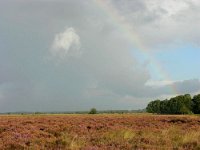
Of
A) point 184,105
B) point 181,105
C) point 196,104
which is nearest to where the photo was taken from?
point 196,104

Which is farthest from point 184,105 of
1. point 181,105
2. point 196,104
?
point 196,104

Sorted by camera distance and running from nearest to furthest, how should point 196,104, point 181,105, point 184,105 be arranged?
point 196,104 < point 184,105 < point 181,105

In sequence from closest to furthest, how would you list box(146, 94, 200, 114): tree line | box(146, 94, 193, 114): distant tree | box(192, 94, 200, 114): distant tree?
1. box(192, 94, 200, 114): distant tree
2. box(146, 94, 200, 114): tree line
3. box(146, 94, 193, 114): distant tree

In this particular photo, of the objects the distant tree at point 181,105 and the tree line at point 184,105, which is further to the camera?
the distant tree at point 181,105

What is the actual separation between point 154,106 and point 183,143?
6572 inches

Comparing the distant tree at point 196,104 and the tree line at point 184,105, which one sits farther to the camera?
the tree line at point 184,105

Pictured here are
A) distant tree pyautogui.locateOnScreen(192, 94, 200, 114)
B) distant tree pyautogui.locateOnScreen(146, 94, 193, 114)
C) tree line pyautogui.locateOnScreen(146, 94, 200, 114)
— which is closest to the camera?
distant tree pyautogui.locateOnScreen(192, 94, 200, 114)

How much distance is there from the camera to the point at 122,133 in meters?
19.5

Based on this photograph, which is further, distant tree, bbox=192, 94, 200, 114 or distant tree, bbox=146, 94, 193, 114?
distant tree, bbox=146, 94, 193, 114

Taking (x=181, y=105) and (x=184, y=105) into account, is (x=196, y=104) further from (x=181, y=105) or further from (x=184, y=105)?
(x=181, y=105)

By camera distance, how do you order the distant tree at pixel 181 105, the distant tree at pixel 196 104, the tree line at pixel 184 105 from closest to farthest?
the distant tree at pixel 196 104, the tree line at pixel 184 105, the distant tree at pixel 181 105

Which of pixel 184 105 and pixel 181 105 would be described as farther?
pixel 181 105

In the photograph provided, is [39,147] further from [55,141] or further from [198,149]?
[198,149]

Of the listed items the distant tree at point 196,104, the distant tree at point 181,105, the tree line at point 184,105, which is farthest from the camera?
the distant tree at point 181,105
